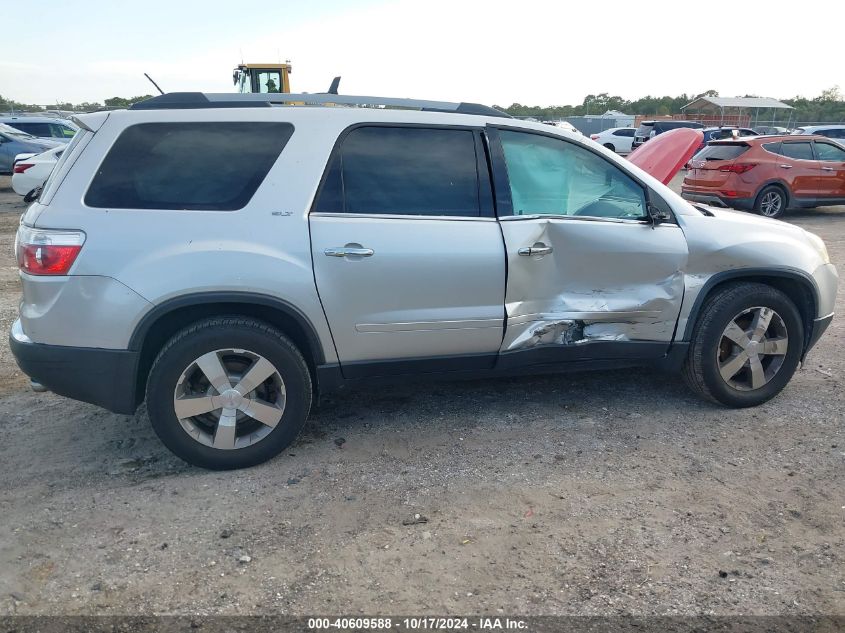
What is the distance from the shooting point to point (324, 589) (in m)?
2.63

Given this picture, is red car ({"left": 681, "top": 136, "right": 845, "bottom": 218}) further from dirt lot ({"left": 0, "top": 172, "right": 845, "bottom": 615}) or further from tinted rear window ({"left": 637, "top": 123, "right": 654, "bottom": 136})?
tinted rear window ({"left": 637, "top": 123, "right": 654, "bottom": 136})

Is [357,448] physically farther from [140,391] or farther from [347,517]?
[140,391]

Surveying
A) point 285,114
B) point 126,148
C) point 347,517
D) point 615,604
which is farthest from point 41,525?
point 615,604

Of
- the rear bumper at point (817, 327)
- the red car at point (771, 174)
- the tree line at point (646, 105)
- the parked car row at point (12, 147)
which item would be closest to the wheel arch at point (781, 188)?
the red car at point (771, 174)

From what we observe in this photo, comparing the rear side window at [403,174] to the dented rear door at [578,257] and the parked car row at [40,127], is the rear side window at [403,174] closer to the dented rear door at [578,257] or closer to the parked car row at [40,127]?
the dented rear door at [578,257]

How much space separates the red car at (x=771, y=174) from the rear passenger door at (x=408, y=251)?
9.77m

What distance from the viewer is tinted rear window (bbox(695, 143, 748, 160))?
40.2ft

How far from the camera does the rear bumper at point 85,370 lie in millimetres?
3266

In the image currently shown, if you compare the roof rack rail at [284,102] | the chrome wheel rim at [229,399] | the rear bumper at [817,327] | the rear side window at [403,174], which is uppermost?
the roof rack rail at [284,102]

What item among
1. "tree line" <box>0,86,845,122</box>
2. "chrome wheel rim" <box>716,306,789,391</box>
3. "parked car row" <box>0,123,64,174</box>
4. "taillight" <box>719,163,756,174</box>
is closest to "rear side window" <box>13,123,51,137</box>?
"parked car row" <box>0,123,64,174</box>

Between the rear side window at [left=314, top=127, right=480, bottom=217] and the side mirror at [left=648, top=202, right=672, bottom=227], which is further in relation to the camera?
the side mirror at [left=648, top=202, right=672, bottom=227]

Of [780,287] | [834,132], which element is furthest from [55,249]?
[834,132]

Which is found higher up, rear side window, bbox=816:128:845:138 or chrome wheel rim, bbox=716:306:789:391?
rear side window, bbox=816:128:845:138

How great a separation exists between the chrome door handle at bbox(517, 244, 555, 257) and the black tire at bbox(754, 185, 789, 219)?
33.1 feet
